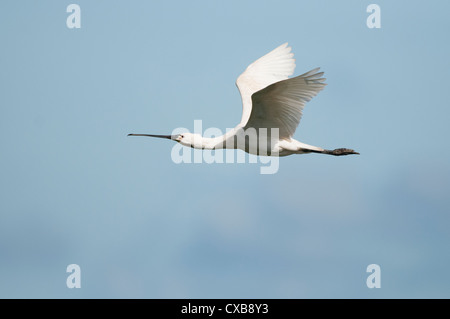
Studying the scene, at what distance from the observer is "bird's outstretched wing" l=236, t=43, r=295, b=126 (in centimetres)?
1947

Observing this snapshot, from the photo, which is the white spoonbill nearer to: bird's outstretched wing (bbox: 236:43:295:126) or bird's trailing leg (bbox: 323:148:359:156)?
bird's trailing leg (bbox: 323:148:359:156)

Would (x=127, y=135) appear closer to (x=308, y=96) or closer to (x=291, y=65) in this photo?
(x=291, y=65)

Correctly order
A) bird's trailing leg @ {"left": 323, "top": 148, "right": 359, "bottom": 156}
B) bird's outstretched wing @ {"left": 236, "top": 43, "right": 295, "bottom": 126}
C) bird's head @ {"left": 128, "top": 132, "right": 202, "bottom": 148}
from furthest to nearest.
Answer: bird's outstretched wing @ {"left": 236, "top": 43, "right": 295, "bottom": 126} → bird's head @ {"left": 128, "top": 132, "right": 202, "bottom": 148} → bird's trailing leg @ {"left": 323, "top": 148, "right": 359, "bottom": 156}

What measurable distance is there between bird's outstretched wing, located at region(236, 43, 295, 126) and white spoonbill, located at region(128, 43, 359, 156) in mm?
319

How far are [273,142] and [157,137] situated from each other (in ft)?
10.4

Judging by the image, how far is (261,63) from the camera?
1972 centimetres

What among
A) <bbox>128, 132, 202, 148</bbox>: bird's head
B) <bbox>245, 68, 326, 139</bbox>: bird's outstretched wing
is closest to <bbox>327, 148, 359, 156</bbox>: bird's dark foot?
<bbox>245, 68, 326, 139</bbox>: bird's outstretched wing

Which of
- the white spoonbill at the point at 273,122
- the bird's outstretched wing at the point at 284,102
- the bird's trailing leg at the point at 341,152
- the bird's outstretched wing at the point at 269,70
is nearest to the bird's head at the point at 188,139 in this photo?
the white spoonbill at the point at 273,122

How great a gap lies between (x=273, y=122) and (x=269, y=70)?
3.40 m

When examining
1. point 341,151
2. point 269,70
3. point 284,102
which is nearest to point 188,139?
point 284,102

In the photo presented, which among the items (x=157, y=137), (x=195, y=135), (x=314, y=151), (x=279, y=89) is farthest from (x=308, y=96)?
(x=157, y=137)

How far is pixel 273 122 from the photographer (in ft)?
54.1

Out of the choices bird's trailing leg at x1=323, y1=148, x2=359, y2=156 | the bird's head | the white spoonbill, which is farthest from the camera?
the bird's head

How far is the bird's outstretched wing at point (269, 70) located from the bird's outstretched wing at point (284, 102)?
9.66 ft
